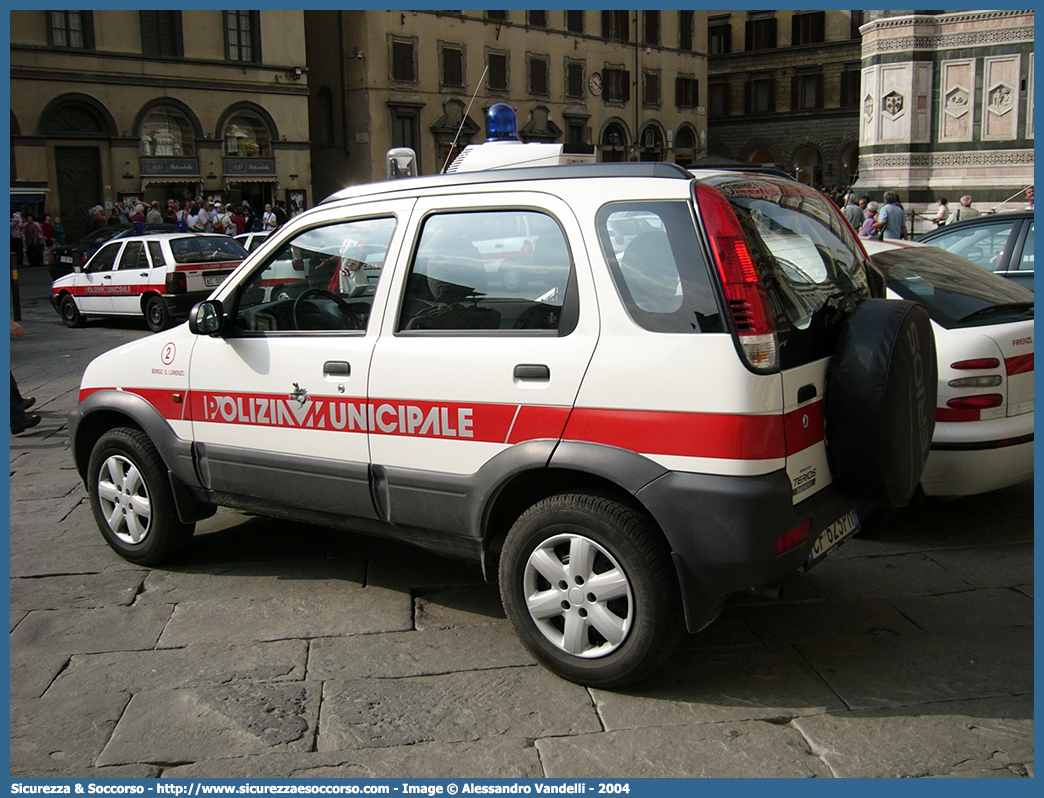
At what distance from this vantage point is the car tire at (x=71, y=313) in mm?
17562

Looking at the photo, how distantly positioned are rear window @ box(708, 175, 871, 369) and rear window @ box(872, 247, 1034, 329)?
1445 millimetres

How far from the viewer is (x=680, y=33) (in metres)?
54.3

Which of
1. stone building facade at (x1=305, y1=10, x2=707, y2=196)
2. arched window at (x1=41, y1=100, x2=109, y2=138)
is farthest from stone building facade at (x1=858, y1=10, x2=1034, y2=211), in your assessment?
arched window at (x1=41, y1=100, x2=109, y2=138)

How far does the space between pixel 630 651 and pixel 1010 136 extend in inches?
891

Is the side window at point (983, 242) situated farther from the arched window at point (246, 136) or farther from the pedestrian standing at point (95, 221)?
the arched window at point (246, 136)

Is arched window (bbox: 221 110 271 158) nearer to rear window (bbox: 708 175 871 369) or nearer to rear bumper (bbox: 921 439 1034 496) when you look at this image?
rear bumper (bbox: 921 439 1034 496)

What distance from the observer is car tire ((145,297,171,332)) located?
15961 millimetres

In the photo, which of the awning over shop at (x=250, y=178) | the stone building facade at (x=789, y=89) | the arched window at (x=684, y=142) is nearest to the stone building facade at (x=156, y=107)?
the awning over shop at (x=250, y=178)

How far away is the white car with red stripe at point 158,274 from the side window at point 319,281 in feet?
38.2

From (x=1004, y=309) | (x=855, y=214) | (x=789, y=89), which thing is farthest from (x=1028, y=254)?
(x=789, y=89)

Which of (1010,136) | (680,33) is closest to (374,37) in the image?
(680,33)

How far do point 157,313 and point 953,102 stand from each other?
18.0 meters
